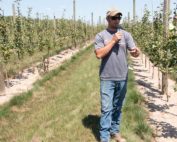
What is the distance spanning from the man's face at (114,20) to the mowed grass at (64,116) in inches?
77.1

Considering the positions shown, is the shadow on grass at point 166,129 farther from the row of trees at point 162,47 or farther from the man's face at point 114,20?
the man's face at point 114,20

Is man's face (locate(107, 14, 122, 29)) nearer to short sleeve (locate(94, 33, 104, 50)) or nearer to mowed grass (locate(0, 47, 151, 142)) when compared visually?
short sleeve (locate(94, 33, 104, 50))

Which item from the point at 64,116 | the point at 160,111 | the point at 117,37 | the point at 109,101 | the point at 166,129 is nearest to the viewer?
the point at 117,37

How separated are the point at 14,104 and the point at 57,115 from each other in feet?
5.87

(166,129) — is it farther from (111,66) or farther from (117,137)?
(111,66)

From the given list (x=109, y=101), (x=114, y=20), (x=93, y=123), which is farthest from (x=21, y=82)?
(x=114, y=20)

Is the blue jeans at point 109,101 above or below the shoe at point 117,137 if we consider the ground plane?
above

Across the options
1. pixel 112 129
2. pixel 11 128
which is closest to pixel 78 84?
pixel 11 128

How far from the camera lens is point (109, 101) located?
17.9 feet

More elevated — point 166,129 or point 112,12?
point 112,12

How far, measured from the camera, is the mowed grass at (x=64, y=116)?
6.45 m

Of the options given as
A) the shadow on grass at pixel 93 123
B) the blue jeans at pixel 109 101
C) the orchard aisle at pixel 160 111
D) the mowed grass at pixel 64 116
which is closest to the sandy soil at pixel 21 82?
the mowed grass at pixel 64 116

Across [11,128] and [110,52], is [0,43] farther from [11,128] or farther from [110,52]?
[110,52]

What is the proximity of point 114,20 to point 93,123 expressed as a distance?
2.46m
